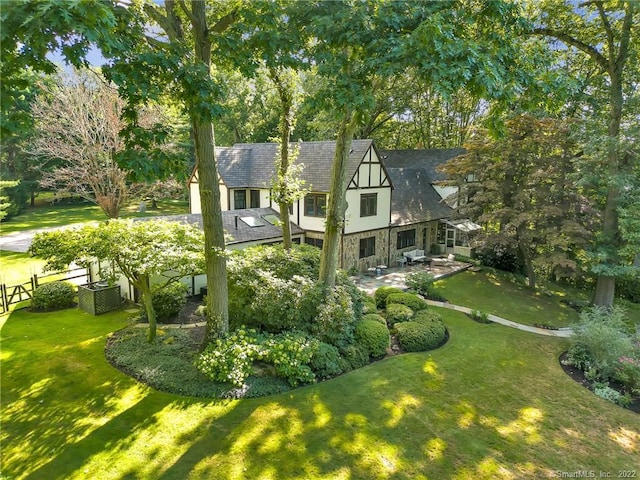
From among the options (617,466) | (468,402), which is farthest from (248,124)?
(617,466)

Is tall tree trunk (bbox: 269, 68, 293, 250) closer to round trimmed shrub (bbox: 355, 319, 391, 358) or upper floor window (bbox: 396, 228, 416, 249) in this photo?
round trimmed shrub (bbox: 355, 319, 391, 358)

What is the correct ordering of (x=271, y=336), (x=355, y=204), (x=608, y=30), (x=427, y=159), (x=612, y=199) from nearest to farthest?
(x=271, y=336)
(x=608, y=30)
(x=612, y=199)
(x=355, y=204)
(x=427, y=159)

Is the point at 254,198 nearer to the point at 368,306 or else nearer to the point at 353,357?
the point at 368,306

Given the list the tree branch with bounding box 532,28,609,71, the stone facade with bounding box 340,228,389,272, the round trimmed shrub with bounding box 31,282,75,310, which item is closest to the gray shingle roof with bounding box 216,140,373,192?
the stone facade with bounding box 340,228,389,272

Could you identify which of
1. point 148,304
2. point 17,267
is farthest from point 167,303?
point 17,267

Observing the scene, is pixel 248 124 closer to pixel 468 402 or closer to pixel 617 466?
pixel 468 402
